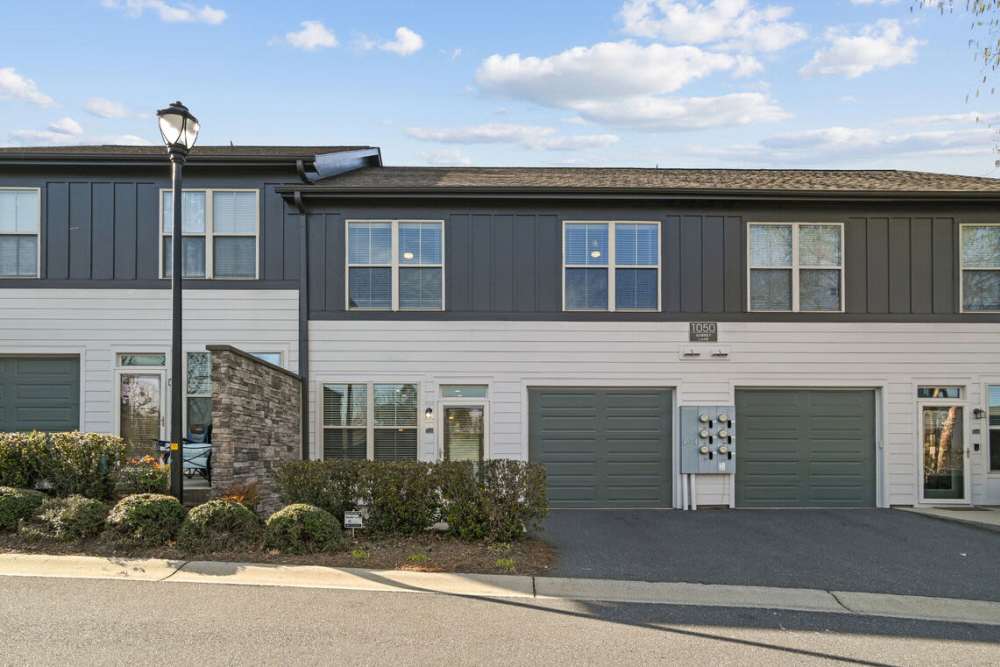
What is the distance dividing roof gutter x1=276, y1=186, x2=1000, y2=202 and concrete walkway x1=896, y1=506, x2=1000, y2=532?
5.13 meters

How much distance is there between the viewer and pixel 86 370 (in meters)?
11.0

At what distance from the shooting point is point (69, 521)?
7.11m

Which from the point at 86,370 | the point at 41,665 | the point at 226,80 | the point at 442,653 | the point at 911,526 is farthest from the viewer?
the point at 226,80

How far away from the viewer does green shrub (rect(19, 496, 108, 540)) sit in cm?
711

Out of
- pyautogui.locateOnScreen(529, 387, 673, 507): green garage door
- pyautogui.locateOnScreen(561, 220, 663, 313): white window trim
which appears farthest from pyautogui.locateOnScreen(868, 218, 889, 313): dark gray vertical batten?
pyautogui.locateOnScreen(529, 387, 673, 507): green garage door

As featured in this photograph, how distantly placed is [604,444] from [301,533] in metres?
5.67

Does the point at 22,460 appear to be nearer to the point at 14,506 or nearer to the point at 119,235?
the point at 14,506

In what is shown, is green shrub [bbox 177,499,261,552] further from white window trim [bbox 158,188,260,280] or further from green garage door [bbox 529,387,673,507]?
green garage door [bbox 529,387,673,507]

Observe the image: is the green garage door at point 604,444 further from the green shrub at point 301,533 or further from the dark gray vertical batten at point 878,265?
the green shrub at point 301,533

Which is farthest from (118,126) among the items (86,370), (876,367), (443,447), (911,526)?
(911,526)

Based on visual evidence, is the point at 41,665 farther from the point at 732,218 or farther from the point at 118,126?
the point at 118,126

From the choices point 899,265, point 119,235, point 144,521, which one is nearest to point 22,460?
point 144,521

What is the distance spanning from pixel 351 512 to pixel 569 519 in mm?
3763

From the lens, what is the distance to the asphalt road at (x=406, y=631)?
473cm
